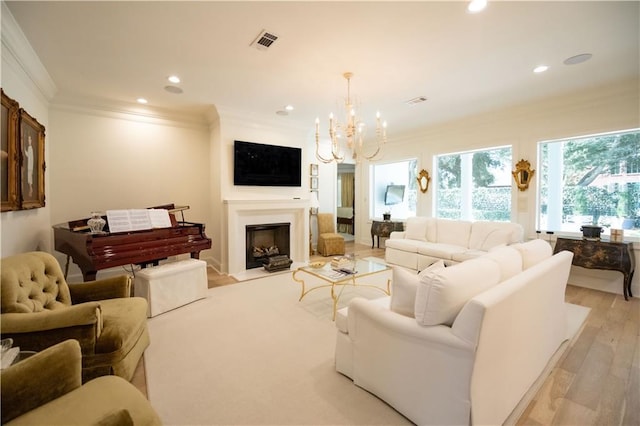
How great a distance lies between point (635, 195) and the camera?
3.72 metres

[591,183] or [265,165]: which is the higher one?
[265,165]

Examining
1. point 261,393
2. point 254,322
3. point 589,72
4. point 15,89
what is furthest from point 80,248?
point 589,72

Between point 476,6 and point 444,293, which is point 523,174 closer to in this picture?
point 476,6

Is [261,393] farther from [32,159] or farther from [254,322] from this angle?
[32,159]

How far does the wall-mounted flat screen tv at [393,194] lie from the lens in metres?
6.83

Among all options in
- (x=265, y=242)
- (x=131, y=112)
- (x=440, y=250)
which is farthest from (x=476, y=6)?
(x=131, y=112)

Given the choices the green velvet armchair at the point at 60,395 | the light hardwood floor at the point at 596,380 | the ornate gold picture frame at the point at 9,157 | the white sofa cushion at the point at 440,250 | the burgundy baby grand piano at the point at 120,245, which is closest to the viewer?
the green velvet armchair at the point at 60,395

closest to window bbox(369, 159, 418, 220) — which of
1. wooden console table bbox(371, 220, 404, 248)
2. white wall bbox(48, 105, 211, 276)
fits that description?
wooden console table bbox(371, 220, 404, 248)

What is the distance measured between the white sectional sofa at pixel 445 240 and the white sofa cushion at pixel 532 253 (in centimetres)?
177

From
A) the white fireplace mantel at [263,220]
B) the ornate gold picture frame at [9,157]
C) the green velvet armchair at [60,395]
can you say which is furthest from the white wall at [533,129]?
the ornate gold picture frame at [9,157]

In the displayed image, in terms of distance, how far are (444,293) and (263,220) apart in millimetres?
3973

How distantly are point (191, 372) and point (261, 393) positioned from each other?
629 mm

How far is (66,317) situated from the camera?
1.64 meters

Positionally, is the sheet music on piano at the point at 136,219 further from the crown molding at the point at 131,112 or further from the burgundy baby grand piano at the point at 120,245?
the crown molding at the point at 131,112
